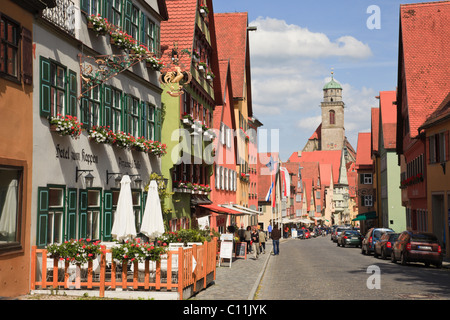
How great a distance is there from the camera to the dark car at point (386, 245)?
113 feet

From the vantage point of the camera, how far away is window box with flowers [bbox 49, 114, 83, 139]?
15230 millimetres

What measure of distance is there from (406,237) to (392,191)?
34.4 metres

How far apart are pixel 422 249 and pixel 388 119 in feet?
123

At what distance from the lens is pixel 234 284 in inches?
761

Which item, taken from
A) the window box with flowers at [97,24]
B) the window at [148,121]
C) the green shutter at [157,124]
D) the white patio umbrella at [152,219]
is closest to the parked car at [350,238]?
the green shutter at [157,124]

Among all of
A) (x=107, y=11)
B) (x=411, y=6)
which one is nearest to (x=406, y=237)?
(x=107, y=11)

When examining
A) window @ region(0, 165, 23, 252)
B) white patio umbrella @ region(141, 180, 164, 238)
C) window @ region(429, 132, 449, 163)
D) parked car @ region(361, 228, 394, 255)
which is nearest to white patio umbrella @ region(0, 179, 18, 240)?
window @ region(0, 165, 23, 252)

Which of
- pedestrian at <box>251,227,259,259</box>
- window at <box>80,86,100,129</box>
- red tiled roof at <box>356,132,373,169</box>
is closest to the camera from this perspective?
window at <box>80,86,100,129</box>

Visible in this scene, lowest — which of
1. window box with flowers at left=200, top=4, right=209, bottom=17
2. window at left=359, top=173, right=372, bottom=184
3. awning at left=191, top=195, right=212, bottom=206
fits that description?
awning at left=191, top=195, right=212, bottom=206

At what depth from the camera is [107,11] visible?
64.2 ft

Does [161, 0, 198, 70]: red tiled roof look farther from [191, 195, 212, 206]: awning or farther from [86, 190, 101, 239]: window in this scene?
[86, 190, 101, 239]: window

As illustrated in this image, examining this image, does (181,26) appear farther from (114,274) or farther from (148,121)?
(114,274)

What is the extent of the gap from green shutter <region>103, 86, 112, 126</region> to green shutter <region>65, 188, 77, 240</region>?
3081mm

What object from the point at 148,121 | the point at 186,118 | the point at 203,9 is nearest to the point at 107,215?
the point at 148,121
